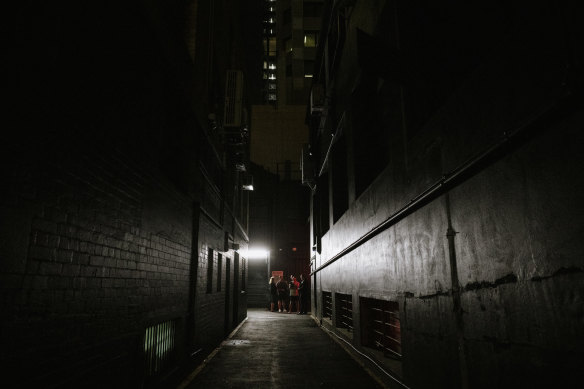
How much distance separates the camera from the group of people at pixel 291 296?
19.2m

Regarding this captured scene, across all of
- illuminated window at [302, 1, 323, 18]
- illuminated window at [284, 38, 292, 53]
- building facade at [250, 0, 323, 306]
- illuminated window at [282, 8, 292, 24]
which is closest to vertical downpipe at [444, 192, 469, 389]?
building facade at [250, 0, 323, 306]

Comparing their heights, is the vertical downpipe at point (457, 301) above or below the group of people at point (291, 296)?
above

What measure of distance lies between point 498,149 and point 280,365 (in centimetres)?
615

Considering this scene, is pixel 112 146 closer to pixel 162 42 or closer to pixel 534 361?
pixel 162 42

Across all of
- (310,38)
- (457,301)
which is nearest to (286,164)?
(310,38)

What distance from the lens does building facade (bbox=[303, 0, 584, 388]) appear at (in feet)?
6.70

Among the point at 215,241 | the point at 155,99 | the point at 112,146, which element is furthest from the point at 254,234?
the point at 112,146

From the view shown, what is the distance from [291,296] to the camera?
1953 centimetres

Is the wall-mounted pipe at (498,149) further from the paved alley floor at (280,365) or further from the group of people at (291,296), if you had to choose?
the group of people at (291,296)

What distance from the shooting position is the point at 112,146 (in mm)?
3568

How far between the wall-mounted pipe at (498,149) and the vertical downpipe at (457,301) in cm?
23

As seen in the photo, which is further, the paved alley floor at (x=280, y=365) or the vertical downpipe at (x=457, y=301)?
the paved alley floor at (x=280, y=365)

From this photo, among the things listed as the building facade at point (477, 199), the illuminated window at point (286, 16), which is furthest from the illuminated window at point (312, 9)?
the building facade at point (477, 199)

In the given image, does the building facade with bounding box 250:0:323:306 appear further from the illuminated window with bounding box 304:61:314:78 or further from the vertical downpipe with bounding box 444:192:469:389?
the vertical downpipe with bounding box 444:192:469:389
